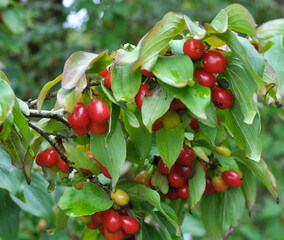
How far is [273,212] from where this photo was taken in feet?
10.5

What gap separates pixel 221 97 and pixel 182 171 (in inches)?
10.9

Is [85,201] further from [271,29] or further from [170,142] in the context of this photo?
[271,29]

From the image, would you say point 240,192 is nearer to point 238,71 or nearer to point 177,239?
point 177,239

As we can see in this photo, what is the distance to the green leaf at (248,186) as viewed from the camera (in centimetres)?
108

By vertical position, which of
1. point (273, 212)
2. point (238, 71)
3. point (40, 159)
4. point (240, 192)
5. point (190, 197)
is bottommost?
point (273, 212)

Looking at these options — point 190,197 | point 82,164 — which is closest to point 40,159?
point 82,164

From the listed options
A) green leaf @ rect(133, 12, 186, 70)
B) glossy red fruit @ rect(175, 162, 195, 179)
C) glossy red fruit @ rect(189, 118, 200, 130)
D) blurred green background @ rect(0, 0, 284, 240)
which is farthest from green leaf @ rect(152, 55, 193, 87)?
blurred green background @ rect(0, 0, 284, 240)

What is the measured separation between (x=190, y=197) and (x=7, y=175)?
55 centimetres

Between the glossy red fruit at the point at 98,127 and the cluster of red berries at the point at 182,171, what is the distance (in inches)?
9.7

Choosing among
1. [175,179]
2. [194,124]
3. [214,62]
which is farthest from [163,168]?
[214,62]

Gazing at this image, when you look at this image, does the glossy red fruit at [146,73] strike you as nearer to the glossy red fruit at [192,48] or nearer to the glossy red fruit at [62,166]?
the glossy red fruit at [192,48]

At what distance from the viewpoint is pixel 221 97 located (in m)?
0.76

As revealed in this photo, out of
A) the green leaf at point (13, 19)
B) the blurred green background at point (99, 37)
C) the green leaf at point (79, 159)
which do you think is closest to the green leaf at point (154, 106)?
the green leaf at point (79, 159)

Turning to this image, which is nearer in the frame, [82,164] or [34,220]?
[82,164]
